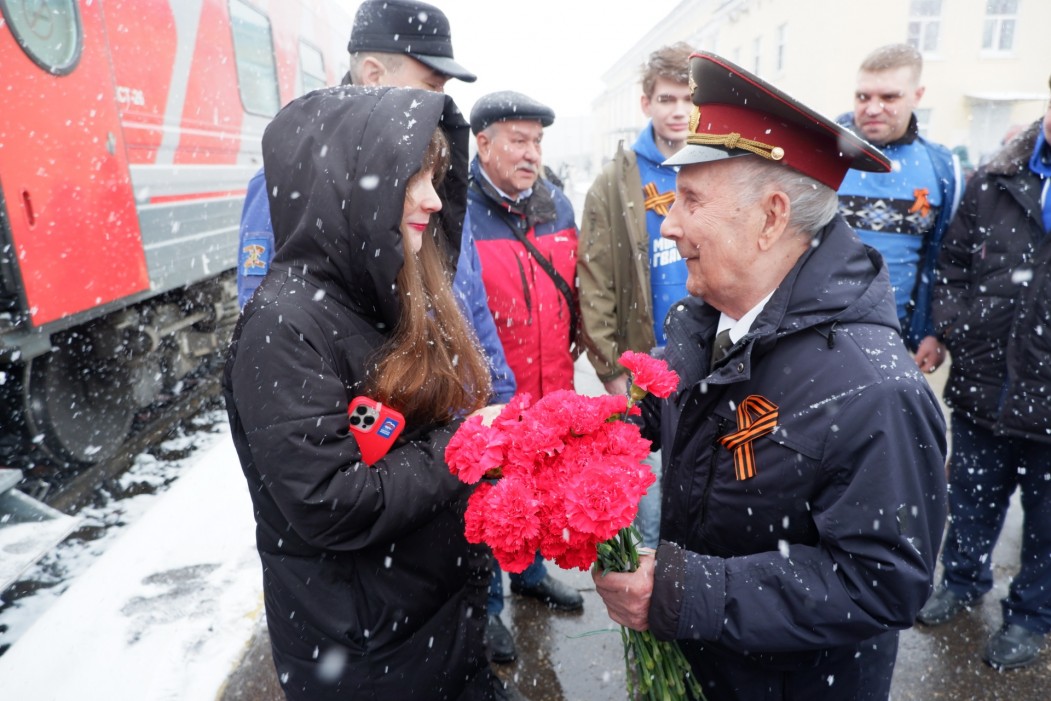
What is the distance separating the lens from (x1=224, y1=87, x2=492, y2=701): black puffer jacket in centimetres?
140

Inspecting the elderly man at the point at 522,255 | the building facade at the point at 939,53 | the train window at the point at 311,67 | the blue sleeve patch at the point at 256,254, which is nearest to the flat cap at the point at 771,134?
the blue sleeve patch at the point at 256,254

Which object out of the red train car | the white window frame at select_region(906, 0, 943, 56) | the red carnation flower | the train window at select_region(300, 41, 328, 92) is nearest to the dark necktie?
the red carnation flower

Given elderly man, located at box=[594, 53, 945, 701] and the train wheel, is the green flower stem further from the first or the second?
the train wheel

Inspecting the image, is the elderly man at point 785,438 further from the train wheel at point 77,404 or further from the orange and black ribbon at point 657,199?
the train wheel at point 77,404

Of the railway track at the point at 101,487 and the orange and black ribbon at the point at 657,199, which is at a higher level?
the orange and black ribbon at the point at 657,199

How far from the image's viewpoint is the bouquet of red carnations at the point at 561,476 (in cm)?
119

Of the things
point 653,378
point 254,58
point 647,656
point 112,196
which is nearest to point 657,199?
point 653,378

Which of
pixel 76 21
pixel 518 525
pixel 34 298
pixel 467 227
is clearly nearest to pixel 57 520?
pixel 34 298

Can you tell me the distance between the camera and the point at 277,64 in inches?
277

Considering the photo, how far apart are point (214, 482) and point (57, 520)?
4.89 ft

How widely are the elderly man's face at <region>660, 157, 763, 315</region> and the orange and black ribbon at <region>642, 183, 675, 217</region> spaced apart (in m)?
1.49

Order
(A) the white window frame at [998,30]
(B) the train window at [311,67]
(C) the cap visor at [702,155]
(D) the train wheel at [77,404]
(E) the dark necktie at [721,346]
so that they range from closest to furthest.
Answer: (C) the cap visor at [702,155] → (E) the dark necktie at [721,346] → (D) the train wheel at [77,404] → (B) the train window at [311,67] → (A) the white window frame at [998,30]

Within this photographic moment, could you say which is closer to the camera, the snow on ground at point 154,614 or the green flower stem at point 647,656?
the green flower stem at point 647,656

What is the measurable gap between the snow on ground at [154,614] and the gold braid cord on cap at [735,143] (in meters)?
2.59
